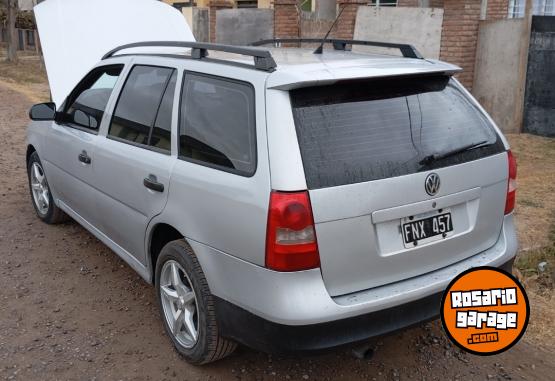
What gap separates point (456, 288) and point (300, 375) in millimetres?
986

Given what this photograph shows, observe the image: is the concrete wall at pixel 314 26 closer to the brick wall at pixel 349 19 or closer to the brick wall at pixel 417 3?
the brick wall at pixel 349 19

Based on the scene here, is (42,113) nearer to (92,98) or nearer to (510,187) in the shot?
(92,98)

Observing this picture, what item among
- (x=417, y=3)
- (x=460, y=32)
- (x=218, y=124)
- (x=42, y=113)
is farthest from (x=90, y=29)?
(x=417, y=3)

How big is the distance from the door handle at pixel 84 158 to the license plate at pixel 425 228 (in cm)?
240

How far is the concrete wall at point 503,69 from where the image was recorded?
28.7 ft

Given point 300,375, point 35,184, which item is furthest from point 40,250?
point 300,375

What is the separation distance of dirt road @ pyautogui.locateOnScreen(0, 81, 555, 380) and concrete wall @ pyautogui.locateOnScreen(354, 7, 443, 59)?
6.46 meters

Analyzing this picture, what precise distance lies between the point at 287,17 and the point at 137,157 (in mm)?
8385

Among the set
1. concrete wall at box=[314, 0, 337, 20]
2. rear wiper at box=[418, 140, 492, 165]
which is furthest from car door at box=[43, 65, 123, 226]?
concrete wall at box=[314, 0, 337, 20]

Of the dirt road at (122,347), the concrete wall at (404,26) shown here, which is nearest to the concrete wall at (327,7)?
the concrete wall at (404,26)

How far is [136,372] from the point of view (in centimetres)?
322

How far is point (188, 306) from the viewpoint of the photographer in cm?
322

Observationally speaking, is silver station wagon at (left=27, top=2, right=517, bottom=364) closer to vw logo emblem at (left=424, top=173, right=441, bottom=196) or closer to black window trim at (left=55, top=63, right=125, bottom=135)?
vw logo emblem at (left=424, top=173, right=441, bottom=196)

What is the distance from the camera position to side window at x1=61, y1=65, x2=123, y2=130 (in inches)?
162
